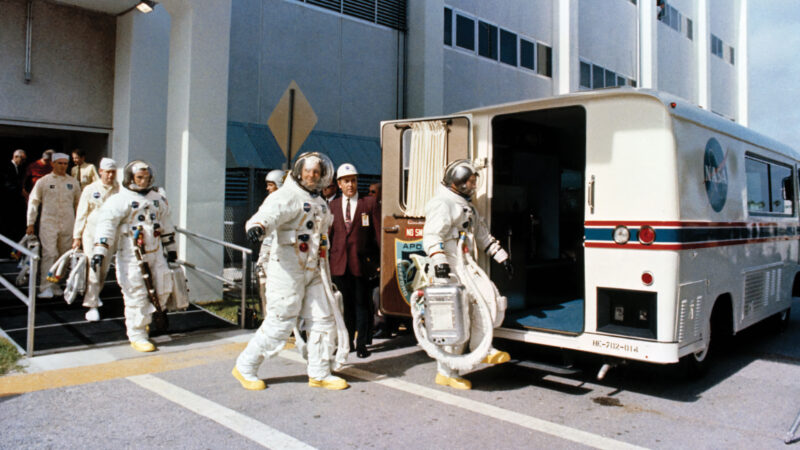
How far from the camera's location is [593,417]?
15.8 ft

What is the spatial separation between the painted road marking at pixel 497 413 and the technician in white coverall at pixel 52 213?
16.2 feet

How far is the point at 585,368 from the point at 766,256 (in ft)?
9.21

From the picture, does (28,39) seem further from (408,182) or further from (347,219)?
(408,182)

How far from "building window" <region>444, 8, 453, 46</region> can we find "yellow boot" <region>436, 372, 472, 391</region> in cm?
1327

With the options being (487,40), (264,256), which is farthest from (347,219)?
(487,40)

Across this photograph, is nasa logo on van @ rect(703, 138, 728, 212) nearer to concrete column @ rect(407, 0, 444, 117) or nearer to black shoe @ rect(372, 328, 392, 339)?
black shoe @ rect(372, 328, 392, 339)

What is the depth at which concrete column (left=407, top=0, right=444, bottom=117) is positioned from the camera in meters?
15.9

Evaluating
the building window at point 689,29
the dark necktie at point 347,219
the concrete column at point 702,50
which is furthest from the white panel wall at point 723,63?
the dark necktie at point 347,219

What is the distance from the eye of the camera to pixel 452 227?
18.1 ft

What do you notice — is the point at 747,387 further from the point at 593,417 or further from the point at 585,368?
the point at 593,417

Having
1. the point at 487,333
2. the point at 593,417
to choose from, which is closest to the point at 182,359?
the point at 487,333

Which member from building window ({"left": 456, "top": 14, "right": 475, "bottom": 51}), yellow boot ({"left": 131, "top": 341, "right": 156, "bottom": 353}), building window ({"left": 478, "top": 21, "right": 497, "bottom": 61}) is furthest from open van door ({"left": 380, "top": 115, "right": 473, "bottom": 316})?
building window ({"left": 478, "top": 21, "right": 497, "bottom": 61})

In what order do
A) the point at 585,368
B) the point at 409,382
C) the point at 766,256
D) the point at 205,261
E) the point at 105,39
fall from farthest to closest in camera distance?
the point at 105,39, the point at 205,261, the point at 766,256, the point at 585,368, the point at 409,382

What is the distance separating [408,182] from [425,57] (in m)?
10.3
